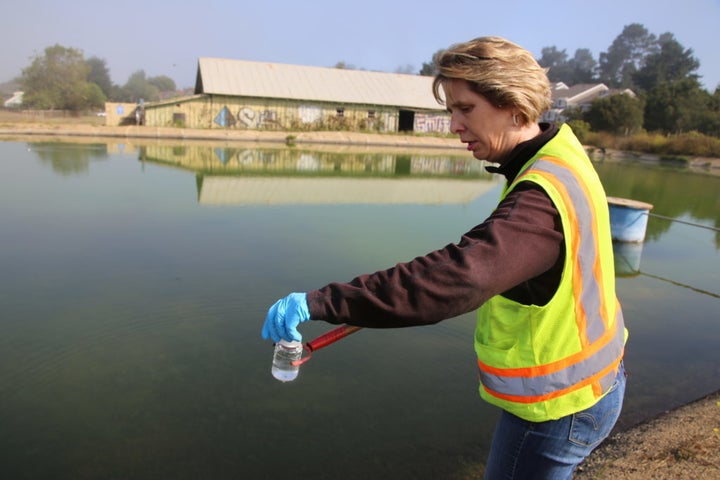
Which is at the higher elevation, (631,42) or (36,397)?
(631,42)

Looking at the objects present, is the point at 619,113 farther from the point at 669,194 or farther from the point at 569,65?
the point at 569,65

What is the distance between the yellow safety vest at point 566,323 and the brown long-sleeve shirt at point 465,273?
5 centimetres

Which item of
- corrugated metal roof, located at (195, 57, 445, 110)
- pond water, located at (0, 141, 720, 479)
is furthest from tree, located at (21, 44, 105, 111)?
pond water, located at (0, 141, 720, 479)

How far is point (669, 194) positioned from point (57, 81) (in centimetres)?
5611

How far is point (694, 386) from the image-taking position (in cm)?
425

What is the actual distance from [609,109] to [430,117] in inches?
531

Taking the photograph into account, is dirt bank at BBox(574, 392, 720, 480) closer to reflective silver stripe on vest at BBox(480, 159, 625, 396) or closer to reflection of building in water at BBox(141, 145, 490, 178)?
reflective silver stripe on vest at BBox(480, 159, 625, 396)

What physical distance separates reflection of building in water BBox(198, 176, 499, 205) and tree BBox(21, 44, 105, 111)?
4724cm

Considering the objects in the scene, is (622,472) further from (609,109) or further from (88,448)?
(609,109)

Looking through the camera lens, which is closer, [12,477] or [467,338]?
[12,477]

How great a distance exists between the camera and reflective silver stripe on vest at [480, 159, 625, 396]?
4.41 feet

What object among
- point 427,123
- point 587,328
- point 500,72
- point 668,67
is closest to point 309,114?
point 427,123

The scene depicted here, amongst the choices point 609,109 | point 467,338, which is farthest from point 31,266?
point 609,109

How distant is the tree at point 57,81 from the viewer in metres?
52.3
